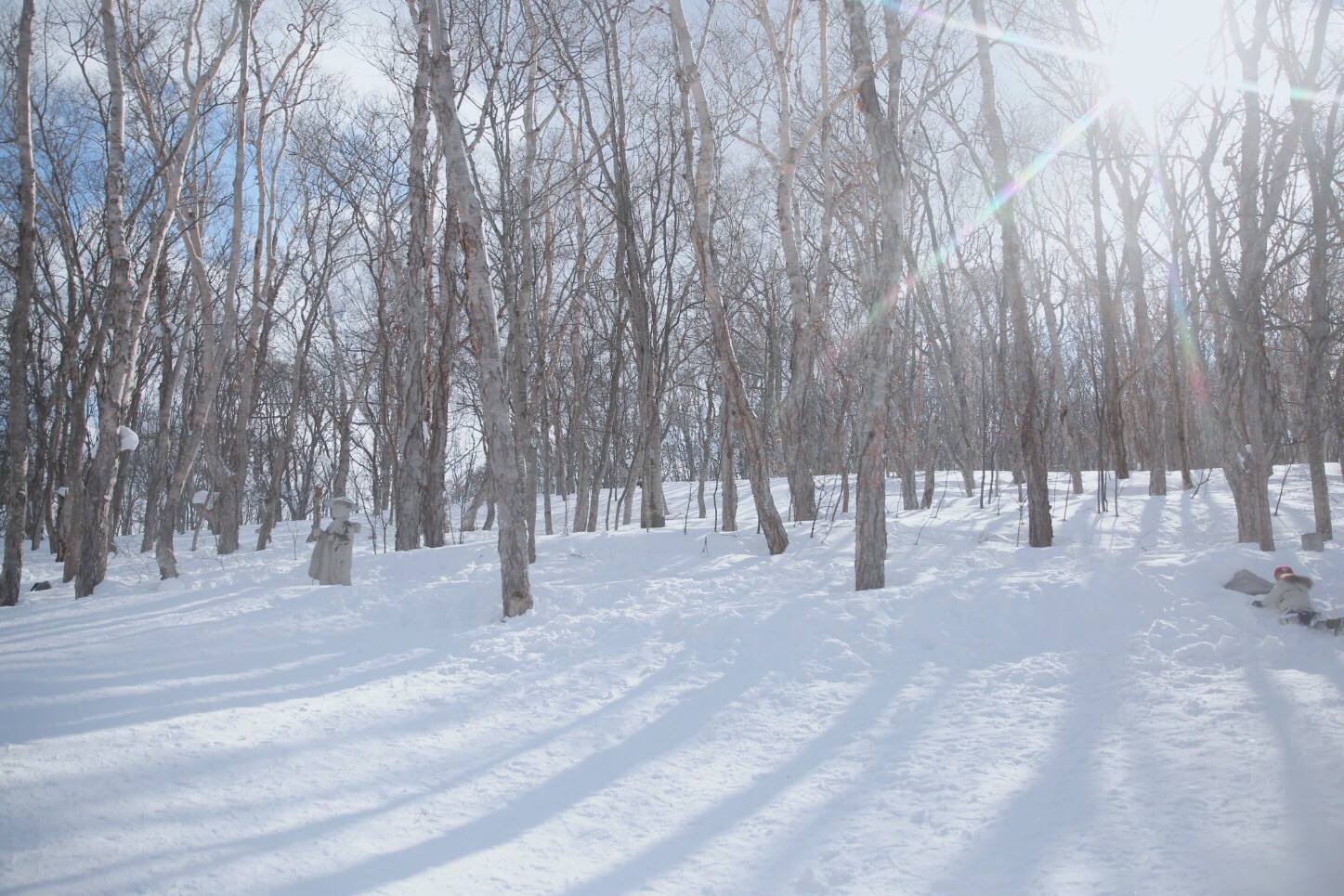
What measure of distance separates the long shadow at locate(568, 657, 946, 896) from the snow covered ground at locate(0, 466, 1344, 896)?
0.02 m

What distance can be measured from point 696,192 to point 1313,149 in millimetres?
5818

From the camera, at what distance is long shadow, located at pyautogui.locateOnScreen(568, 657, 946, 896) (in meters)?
2.54

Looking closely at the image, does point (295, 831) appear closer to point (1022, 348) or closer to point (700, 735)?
point (700, 735)

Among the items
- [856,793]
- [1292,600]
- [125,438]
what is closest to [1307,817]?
[856,793]

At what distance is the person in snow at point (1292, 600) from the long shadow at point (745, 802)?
242 centimetres

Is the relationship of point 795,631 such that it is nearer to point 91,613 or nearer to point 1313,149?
point 91,613

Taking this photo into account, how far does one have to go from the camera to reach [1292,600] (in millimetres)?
4371

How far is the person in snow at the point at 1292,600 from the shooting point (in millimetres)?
4277

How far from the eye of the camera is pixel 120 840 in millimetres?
2443

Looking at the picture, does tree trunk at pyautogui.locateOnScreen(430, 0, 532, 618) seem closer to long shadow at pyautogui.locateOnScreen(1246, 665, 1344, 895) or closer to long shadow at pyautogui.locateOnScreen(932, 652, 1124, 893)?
long shadow at pyautogui.locateOnScreen(932, 652, 1124, 893)

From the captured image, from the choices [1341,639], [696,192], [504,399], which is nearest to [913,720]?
[1341,639]

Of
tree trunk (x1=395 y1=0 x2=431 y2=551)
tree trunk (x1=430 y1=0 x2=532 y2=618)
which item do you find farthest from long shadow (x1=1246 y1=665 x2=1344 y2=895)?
tree trunk (x1=395 y1=0 x2=431 y2=551)

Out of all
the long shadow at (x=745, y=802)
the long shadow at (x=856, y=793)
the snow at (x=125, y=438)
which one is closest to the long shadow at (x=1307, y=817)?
the long shadow at (x=856, y=793)

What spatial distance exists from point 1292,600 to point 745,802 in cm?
376
